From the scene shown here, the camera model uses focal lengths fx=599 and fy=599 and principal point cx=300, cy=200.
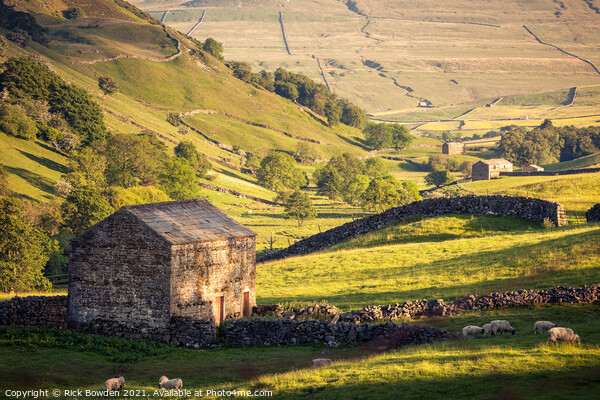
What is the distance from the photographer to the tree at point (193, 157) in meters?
127

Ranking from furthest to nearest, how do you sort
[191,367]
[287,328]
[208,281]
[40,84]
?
1. [40,84]
2. [208,281]
3. [287,328]
4. [191,367]

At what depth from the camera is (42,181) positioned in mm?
89312

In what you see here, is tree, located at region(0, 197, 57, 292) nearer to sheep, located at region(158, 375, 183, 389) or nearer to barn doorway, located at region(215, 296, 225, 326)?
barn doorway, located at region(215, 296, 225, 326)

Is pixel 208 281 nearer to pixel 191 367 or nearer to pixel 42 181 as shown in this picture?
pixel 191 367

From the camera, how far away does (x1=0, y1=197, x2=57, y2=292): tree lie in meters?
48.9

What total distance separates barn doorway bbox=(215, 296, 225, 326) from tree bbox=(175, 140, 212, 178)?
9876 centimetres

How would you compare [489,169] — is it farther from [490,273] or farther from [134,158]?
[490,273]

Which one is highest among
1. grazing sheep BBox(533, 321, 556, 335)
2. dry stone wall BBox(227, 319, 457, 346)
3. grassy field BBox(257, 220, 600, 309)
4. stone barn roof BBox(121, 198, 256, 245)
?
stone barn roof BBox(121, 198, 256, 245)

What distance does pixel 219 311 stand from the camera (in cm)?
2900

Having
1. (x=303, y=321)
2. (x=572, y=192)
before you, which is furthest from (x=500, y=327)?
(x=572, y=192)

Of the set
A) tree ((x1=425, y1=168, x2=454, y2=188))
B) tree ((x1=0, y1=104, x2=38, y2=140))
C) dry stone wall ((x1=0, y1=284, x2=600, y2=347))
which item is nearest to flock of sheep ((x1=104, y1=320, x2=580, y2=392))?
dry stone wall ((x1=0, y1=284, x2=600, y2=347))

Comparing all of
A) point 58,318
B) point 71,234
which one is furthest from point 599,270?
point 71,234

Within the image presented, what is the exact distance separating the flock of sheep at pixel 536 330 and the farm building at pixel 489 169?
397 feet

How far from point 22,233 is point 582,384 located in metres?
47.5
